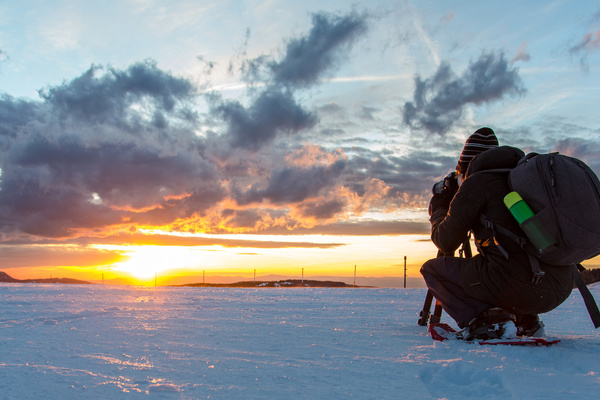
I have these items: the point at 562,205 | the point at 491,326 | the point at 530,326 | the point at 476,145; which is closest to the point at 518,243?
the point at 562,205

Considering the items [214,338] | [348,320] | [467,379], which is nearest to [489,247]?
[467,379]

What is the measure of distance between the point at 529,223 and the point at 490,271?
1.81 feet

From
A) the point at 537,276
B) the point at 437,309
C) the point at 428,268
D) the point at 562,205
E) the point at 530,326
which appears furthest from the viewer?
the point at 437,309

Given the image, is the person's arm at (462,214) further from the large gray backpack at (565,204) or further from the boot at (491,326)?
the boot at (491,326)

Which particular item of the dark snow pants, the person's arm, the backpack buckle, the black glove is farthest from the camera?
the backpack buckle

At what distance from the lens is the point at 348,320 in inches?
191

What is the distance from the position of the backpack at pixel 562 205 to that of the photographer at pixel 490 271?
0.17 metres

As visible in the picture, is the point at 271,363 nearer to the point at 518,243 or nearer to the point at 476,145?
the point at 518,243

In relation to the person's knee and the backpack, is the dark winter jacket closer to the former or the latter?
the backpack

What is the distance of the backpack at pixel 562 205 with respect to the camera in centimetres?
294

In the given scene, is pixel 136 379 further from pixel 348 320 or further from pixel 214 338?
pixel 348 320

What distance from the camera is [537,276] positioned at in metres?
3.21

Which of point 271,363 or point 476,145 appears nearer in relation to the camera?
point 271,363

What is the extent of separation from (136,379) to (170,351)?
0.72m
